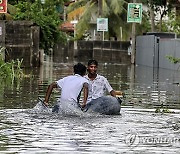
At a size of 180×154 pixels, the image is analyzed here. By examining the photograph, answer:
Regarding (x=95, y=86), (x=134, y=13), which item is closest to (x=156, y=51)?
(x=134, y=13)

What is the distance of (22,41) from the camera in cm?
3906

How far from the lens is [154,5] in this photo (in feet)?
166

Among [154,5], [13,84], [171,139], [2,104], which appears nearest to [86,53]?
[154,5]

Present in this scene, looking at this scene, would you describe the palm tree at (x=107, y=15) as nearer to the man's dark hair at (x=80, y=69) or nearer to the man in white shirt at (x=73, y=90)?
the man's dark hair at (x=80, y=69)

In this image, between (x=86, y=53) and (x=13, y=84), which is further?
(x=86, y=53)

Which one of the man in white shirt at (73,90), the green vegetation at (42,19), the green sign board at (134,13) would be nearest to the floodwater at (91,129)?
the man in white shirt at (73,90)

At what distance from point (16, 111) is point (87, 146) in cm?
536

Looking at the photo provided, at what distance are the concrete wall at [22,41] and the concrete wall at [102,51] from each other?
50.5ft

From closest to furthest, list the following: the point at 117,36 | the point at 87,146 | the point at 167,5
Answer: the point at 87,146, the point at 167,5, the point at 117,36

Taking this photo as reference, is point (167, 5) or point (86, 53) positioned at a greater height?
point (167, 5)

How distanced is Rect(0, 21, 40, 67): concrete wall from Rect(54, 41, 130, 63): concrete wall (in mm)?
15388

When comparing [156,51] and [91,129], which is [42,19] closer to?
[156,51]

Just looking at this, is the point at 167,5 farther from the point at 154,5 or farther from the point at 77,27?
the point at 77,27

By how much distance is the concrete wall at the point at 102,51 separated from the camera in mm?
55125
